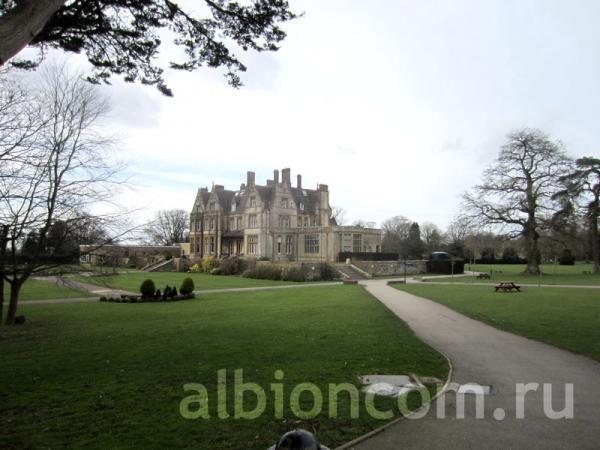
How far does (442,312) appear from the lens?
16.5m

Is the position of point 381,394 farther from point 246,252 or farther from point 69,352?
point 246,252

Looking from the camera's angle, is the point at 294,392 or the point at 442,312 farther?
the point at 442,312

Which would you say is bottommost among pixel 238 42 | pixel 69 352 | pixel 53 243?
pixel 69 352

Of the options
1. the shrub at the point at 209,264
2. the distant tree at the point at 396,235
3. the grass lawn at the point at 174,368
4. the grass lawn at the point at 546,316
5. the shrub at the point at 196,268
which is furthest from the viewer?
the distant tree at the point at 396,235

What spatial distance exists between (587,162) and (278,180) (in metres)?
36.1

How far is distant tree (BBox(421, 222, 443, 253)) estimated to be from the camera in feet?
269

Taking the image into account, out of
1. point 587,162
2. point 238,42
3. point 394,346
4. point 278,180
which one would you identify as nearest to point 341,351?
point 394,346

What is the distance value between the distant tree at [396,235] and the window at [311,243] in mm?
27191

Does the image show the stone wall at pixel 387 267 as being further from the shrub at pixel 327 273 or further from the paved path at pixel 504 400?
the paved path at pixel 504 400

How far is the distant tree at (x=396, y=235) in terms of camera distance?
78.8 m

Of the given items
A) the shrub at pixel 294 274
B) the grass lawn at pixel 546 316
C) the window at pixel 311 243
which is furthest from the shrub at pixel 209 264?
the grass lawn at pixel 546 316

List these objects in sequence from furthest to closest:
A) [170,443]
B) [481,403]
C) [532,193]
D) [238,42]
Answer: [532,193], [238,42], [481,403], [170,443]

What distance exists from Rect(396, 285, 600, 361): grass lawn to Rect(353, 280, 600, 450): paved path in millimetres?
768

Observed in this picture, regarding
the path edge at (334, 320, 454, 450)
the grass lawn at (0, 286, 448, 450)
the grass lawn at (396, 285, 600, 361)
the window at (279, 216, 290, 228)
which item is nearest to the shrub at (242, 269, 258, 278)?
the window at (279, 216, 290, 228)
